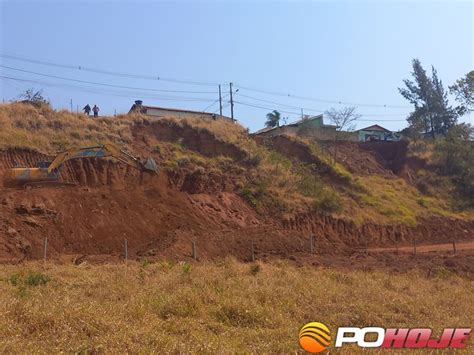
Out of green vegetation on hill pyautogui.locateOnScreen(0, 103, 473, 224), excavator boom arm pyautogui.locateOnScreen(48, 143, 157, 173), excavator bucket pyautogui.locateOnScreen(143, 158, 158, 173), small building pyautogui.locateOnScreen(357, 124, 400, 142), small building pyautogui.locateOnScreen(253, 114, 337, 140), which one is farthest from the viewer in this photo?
small building pyautogui.locateOnScreen(357, 124, 400, 142)

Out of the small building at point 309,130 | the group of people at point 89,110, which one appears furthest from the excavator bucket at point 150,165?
the small building at point 309,130

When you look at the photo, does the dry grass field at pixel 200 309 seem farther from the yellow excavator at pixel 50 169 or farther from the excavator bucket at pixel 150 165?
the excavator bucket at pixel 150 165

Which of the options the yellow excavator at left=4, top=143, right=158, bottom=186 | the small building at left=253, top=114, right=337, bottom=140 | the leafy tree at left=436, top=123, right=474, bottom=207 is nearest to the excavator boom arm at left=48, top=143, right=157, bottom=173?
the yellow excavator at left=4, top=143, right=158, bottom=186

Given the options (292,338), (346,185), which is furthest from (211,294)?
(346,185)

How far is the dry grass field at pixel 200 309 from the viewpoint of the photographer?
6902 mm

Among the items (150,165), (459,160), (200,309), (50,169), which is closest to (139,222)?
(150,165)

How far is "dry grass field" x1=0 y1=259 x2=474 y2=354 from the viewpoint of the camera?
22.6 feet

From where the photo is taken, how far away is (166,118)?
36031mm

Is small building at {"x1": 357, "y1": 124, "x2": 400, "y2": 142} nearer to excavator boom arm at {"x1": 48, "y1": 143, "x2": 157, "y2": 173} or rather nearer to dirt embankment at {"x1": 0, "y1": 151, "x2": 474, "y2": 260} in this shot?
dirt embankment at {"x1": 0, "y1": 151, "x2": 474, "y2": 260}

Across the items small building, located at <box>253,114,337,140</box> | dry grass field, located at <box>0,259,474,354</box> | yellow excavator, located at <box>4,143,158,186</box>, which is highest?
small building, located at <box>253,114,337,140</box>

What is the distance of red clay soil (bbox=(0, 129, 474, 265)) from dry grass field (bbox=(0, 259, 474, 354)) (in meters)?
6.83

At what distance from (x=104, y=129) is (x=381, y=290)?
23736 millimetres

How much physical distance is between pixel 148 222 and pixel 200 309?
622 inches

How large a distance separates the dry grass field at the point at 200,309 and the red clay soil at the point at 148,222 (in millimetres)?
6834
